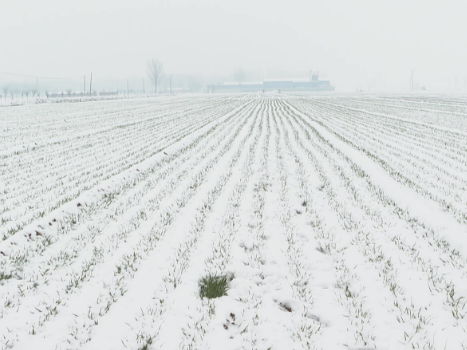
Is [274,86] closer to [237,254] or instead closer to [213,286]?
[237,254]

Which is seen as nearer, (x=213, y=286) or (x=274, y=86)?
(x=213, y=286)

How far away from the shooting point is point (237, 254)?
13.0ft

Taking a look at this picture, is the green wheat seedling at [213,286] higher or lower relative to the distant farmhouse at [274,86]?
lower

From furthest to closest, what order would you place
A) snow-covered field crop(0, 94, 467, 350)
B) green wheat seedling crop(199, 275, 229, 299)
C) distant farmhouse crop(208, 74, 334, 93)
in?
distant farmhouse crop(208, 74, 334, 93), green wheat seedling crop(199, 275, 229, 299), snow-covered field crop(0, 94, 467, 350)

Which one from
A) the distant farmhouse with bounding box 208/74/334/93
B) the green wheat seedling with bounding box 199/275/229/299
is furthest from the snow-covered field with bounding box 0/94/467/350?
the distant farmhouse with bounding box 208/74/334/93

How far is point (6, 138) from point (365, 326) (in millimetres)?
14904

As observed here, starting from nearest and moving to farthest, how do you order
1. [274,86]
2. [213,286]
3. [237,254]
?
[213,286] < [237,254] < [274,86]

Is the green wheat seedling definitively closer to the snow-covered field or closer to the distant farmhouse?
→ the snow-covered field

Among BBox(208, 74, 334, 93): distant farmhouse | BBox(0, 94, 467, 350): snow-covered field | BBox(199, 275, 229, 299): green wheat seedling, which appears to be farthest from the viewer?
BBox(208, 74, 334, 93): distant farmhouse

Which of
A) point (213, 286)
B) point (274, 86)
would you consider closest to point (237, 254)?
point (213, 286)

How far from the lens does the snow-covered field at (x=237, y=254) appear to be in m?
2.67

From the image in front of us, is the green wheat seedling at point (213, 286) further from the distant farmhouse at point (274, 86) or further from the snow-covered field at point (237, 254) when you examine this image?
the distant farmhouse at point (274, 86)

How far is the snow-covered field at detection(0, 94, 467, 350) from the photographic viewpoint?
8.76 feet

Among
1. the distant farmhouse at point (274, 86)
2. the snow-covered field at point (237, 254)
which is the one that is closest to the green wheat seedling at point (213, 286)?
the snow-covered field at point (237, 254)
